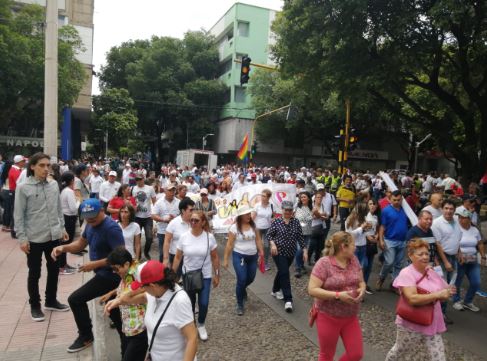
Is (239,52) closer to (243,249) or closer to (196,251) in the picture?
(243,249)

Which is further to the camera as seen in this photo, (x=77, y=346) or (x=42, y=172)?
(x=42, y=172)

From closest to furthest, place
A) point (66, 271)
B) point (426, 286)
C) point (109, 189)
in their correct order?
point (426, 286)
point (66, 271)
point (109, 189)

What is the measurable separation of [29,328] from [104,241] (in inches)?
66.2

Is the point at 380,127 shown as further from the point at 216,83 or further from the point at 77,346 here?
the point at 77,346

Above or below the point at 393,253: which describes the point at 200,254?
above

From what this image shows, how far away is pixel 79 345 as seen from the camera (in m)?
4.60

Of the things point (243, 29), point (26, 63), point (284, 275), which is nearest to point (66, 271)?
point (284, 275)

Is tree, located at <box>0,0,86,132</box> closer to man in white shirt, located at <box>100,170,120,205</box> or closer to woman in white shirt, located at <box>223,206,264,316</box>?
man in white shirt, located at <box>100,170,120,205</box>

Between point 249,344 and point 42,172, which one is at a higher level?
point 42,172

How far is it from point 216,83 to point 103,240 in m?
38.3

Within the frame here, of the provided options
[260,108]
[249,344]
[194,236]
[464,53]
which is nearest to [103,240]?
[194,236]

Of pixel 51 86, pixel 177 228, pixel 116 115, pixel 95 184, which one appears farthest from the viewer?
pixel 116 115

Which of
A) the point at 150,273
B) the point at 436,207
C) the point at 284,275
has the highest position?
the point at 436,207

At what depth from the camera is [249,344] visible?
5.05 meters
